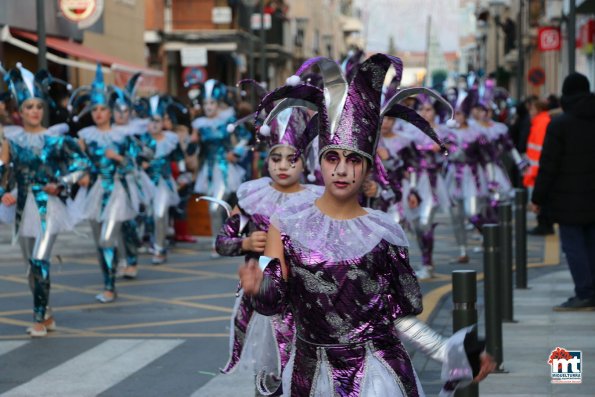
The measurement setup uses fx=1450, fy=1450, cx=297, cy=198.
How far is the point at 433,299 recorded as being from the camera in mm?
13555

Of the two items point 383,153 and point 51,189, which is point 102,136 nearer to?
point 383,153

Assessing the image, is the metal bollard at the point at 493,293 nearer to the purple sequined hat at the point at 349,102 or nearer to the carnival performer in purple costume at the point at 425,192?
the purple sequined hat at the point at 349,102

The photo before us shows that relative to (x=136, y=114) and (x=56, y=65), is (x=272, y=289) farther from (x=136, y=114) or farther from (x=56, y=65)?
(x=56, y=65)

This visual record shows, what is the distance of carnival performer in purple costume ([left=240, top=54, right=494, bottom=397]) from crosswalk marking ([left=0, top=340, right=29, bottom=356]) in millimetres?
5871

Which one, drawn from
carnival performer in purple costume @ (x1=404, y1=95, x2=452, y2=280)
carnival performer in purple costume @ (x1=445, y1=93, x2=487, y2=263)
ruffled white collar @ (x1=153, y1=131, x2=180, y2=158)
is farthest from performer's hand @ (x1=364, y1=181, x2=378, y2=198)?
ruffled white collar @ (x1=153, y1=131, x2=180, y2=158)

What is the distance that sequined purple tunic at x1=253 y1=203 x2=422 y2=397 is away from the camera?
17.9ft

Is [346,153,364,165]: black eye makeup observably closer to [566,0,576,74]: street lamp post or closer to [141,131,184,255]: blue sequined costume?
[566,0,576,74]: street lamp post

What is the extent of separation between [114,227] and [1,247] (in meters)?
5.73

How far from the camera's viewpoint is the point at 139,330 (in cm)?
1212

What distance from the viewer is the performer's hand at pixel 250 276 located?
5137 millimetres

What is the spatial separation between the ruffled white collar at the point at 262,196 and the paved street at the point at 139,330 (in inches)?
59.1

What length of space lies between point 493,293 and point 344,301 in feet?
14.7

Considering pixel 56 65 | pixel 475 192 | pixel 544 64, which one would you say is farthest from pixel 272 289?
pixel 544 64

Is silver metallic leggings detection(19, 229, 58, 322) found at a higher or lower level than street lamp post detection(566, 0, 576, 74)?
lower
